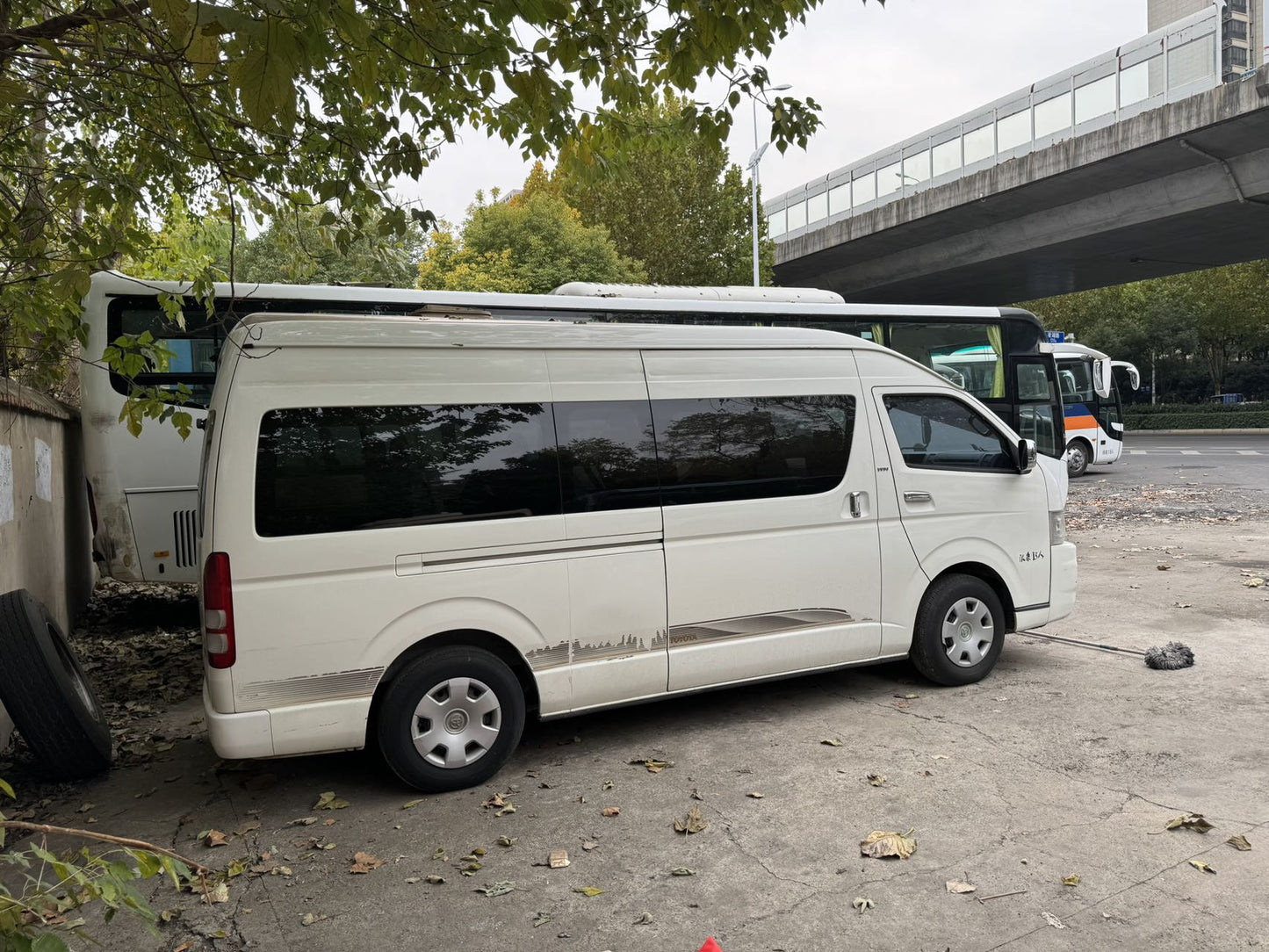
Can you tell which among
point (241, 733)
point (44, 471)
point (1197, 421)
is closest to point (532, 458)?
point (241, 733)

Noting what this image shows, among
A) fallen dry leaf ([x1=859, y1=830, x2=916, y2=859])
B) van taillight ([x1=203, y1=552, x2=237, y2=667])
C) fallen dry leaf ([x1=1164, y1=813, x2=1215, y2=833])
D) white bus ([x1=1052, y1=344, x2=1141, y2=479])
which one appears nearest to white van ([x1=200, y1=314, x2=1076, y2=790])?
van taillight ([x1=203, y1=552, x2=237, y2=667])

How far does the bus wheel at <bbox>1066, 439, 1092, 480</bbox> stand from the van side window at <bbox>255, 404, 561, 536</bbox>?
2010cm

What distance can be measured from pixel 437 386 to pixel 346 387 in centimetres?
45

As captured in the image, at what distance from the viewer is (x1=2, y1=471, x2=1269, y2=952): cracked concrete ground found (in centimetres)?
347

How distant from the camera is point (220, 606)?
4371mm

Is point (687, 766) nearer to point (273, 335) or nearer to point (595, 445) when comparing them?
point (595, 445)

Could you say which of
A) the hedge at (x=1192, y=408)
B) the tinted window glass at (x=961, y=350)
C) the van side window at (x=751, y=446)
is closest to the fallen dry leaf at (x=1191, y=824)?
the van side window at (x=751, y=446)

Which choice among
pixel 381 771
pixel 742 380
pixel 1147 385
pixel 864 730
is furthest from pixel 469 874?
pixel 1147 385

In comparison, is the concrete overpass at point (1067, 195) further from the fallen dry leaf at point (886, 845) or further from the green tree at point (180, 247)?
the fallen dry leaf at point (886, 845)

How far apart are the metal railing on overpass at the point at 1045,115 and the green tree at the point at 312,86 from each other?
15.4 meters

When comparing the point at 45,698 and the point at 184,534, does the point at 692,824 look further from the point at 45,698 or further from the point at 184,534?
the point at 184,534

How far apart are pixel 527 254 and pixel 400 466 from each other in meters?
24.9

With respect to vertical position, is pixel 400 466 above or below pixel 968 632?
above

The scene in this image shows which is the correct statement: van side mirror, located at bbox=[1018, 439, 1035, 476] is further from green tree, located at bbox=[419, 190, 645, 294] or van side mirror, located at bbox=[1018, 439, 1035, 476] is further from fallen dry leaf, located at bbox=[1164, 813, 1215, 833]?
green tree, located at bbox=[419, 190, 645, 294]
